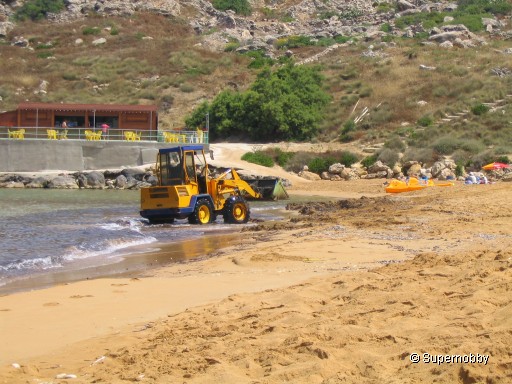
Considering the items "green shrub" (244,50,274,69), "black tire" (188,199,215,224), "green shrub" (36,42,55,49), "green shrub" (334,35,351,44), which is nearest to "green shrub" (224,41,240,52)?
"green shrub" (244,50,274,69)

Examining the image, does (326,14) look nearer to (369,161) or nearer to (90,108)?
(90,108)

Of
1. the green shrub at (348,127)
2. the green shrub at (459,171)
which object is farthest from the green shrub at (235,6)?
the green shrub at (459,171)

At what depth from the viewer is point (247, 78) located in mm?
65875

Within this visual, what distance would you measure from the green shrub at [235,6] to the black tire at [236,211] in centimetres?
7576

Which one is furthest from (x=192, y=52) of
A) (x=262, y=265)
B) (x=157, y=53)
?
(x=262, y=265)

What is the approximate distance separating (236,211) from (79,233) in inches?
204

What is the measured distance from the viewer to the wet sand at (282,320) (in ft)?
20.4

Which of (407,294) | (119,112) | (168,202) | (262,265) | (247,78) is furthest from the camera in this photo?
(247,78)

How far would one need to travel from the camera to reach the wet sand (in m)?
6.21

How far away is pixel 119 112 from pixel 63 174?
7917 mm

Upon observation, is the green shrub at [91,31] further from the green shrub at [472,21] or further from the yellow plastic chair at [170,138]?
the yellow plastic chair at [170,138]

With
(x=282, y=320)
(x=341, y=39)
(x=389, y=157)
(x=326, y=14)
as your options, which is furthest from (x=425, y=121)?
(x=326, y=14)

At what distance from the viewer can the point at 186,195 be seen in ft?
71.6

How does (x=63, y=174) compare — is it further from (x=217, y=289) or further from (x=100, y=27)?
(x=100, y=27)
